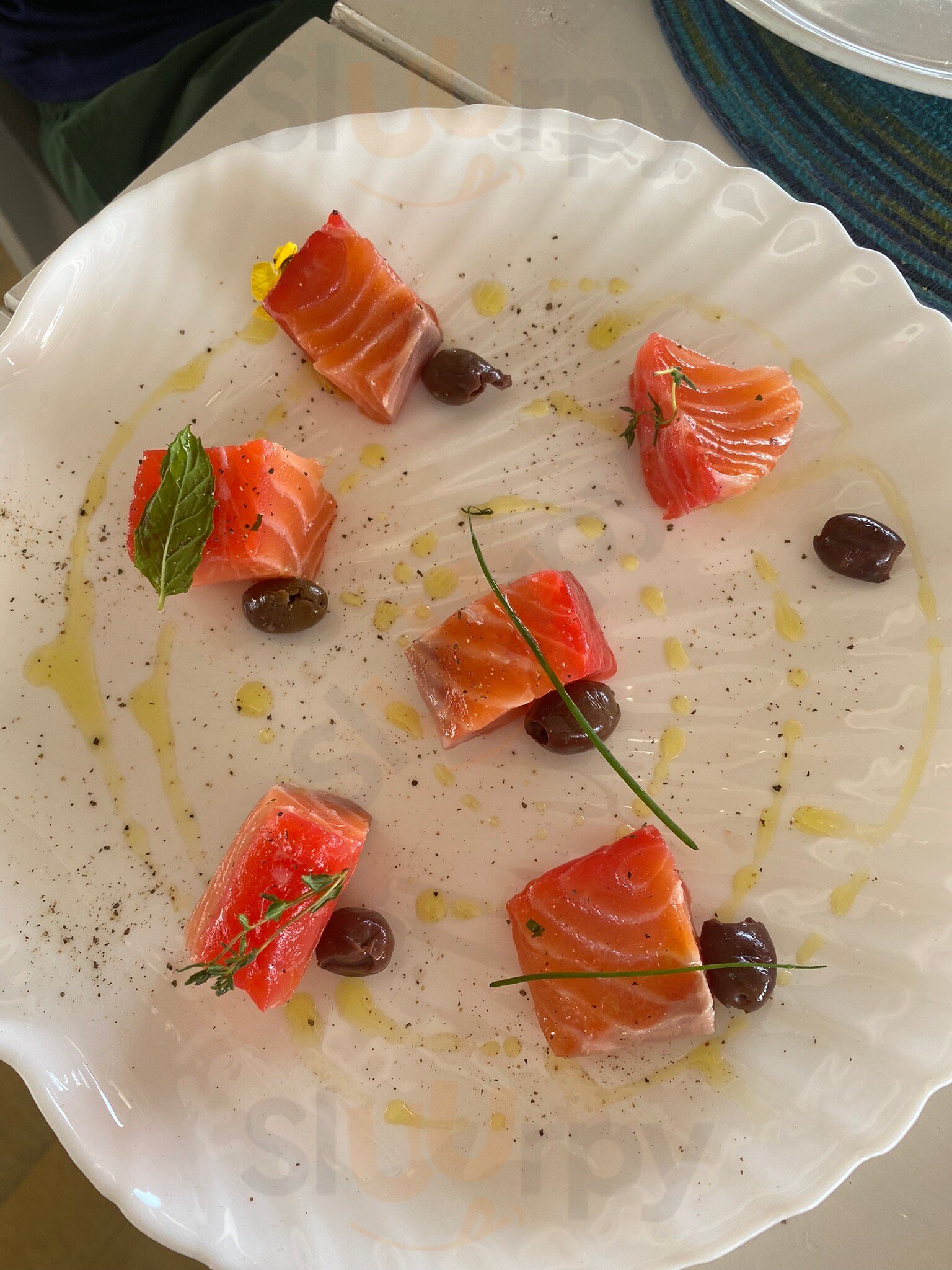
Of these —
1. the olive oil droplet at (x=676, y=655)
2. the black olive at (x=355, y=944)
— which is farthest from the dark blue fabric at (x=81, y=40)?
the black olive at (x=355, y=944)

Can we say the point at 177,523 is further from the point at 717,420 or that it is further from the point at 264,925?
the point at 717,420

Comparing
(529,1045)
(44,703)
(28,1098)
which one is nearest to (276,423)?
(44,703)

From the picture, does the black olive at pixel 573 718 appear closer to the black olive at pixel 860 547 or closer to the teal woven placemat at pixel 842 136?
the black olive at pixel 860 547

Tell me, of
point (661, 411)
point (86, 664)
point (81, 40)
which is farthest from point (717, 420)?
point (81, 40)

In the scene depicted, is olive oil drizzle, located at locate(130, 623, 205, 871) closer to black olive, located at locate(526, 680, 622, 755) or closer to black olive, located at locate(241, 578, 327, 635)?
black olive, located at locate(241, 578, 327, 635)

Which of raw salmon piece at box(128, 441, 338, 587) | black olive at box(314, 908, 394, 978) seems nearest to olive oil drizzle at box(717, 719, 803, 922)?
black olive at box(314, 908, 394, 978)

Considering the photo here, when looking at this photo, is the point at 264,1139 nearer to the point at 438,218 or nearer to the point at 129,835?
the point at 129,835
